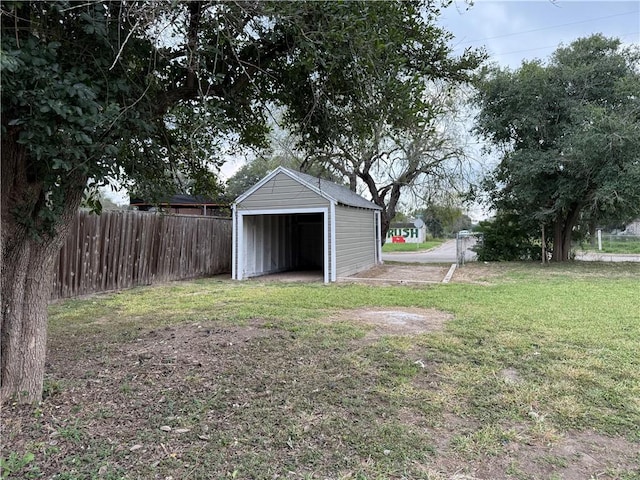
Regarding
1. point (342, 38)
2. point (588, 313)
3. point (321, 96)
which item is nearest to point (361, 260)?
point (588, 313)

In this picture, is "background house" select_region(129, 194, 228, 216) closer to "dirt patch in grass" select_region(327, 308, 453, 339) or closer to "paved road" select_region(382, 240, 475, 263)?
"dirt patch in grass" select_region(327, 308, 453, 339)

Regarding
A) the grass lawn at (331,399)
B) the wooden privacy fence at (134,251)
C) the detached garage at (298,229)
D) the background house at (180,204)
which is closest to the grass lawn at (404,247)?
the detached garage at (298,229)

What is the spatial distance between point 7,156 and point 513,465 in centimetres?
349

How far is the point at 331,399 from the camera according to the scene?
286 centimetres

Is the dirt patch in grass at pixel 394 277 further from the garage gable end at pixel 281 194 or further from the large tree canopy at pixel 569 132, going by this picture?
the large tree canopy at pixel 569 132

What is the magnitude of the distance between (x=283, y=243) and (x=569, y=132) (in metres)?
9.46

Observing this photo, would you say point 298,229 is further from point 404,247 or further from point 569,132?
point 404,247

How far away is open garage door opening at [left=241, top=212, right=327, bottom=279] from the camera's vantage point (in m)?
11.3

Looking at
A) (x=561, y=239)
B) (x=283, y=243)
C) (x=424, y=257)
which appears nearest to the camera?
(x=283, y=243)

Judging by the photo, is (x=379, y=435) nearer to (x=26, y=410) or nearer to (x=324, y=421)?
(x=324, y=421)

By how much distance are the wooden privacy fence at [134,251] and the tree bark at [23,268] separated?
386cm

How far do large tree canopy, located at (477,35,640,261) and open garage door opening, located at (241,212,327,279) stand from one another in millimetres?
6627

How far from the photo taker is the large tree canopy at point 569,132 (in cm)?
1057

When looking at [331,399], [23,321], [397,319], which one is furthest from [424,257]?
[23,321]
